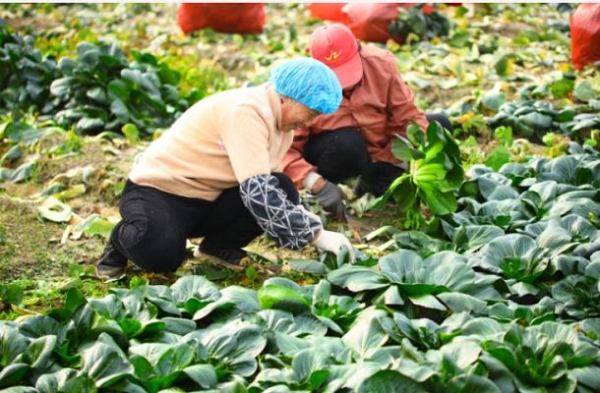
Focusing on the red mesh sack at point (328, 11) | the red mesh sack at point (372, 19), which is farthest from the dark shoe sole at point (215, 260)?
the red mesh sack at point (328, 11)

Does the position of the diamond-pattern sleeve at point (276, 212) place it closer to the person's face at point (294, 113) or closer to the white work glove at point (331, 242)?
the white work glove at point (331, 242)

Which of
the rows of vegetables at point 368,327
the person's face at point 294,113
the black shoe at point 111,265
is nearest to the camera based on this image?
the rows of vegetables at point 368,327

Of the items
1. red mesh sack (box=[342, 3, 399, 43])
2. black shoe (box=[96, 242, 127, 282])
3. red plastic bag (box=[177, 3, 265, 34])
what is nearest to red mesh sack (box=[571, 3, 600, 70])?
red mesh sack (box=[342, 3, 399, 43])

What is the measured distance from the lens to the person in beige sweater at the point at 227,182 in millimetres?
3846

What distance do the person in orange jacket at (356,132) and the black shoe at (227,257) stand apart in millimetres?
521

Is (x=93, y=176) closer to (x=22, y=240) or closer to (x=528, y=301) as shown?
(x=22, y=240)

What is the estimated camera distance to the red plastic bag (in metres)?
8.59

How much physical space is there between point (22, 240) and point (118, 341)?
5.26 ft

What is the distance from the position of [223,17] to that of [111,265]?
4875mm

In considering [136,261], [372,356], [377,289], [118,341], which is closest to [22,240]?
[136,261]

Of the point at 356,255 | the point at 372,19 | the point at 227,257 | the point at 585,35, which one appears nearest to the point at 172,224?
the point at 227,257

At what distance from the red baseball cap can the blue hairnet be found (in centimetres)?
64

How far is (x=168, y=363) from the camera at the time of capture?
3.09 m

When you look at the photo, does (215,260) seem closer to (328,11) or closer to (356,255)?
(356,255)
